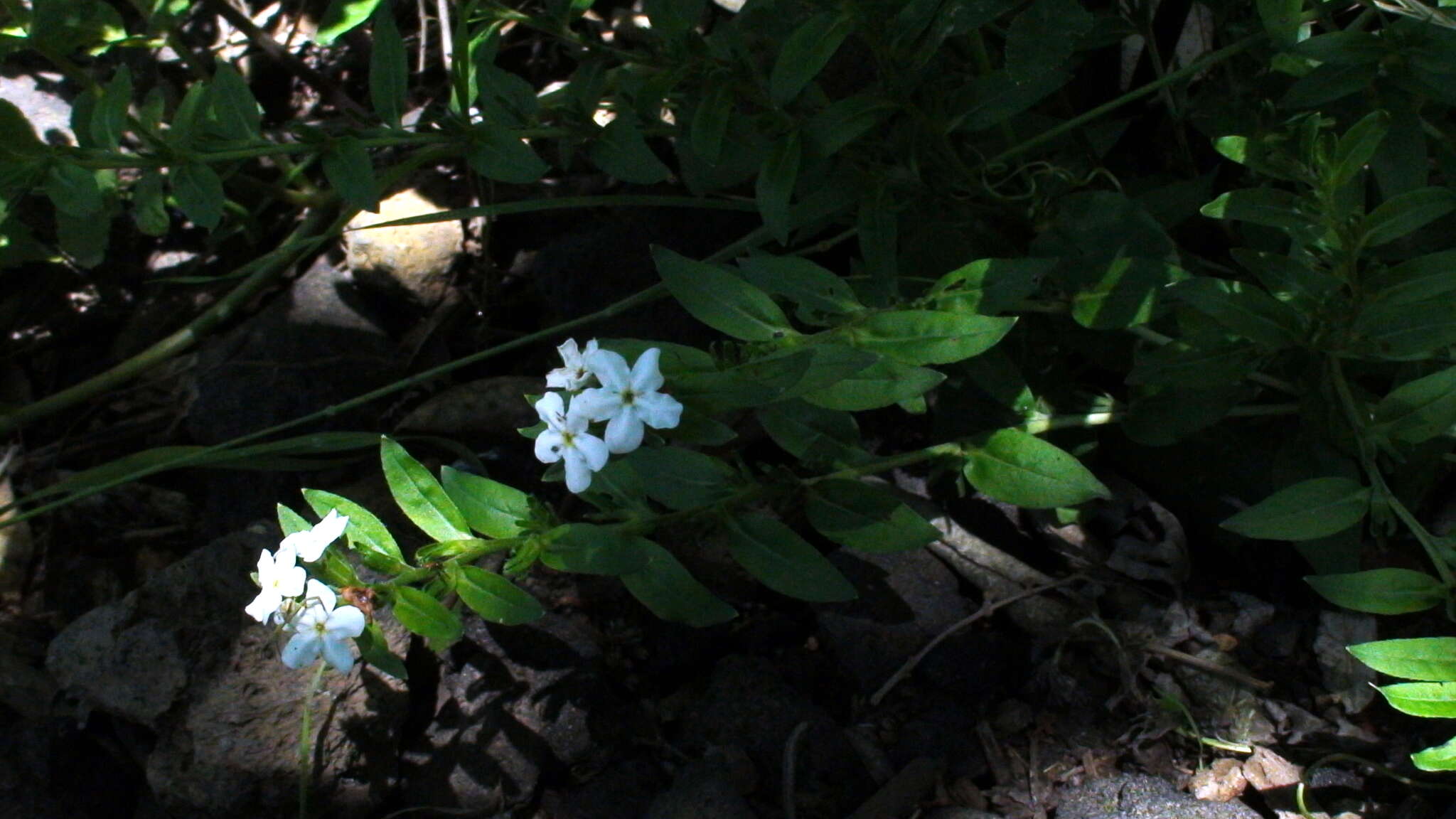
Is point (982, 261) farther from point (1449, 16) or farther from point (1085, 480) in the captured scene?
point (1449, 16)

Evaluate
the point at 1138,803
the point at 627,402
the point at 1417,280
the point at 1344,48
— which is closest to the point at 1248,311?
the point at 1417,280

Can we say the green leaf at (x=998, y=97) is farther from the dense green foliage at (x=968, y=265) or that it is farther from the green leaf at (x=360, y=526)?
the green leaf at (x=360, y=526)

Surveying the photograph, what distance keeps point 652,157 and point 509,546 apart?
856 millimetres

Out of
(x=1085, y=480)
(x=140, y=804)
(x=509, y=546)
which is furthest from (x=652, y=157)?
(x=140, y=804)

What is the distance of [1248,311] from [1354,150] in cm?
28

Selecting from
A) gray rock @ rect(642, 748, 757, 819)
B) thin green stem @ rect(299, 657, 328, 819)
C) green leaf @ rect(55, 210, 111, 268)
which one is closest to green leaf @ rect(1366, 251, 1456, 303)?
gray rock @ rect(642, 748, 757, 819)

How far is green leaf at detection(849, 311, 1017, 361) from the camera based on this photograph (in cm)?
186

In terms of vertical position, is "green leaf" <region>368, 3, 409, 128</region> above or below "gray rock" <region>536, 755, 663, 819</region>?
above

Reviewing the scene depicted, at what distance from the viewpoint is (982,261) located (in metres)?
2.05

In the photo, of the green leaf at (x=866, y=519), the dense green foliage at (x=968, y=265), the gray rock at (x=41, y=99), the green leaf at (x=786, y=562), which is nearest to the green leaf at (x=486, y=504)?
the dense green foliage at (x=968, y=265)

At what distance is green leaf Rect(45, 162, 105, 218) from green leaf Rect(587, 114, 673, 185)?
96 centimetres

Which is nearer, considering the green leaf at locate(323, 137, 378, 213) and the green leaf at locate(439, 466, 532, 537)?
the green leaf at locate(439, 466, 532, 537)

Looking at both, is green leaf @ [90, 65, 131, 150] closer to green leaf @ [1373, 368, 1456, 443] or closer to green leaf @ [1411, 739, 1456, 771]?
green leaf @ [1373, 368, 1456, 443]

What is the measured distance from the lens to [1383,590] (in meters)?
1.92
